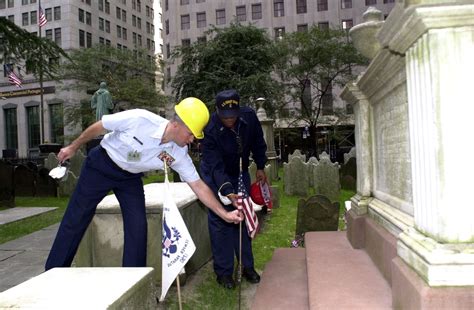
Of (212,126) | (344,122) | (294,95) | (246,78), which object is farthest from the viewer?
(344,122)

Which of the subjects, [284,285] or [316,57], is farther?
[316,57]

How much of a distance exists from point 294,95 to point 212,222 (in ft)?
93.9

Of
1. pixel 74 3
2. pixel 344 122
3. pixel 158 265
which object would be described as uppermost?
pixel 74 3

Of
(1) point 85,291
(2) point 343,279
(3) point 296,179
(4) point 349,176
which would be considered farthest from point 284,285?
(4) point 349,176

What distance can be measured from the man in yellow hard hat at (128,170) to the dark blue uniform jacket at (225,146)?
657mm

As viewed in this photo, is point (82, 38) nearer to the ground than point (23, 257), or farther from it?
farther from it

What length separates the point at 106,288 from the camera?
2.15m

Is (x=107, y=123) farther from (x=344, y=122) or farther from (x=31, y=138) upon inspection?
(x=31, y=138)

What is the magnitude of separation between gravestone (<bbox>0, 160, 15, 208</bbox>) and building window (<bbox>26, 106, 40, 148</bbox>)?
46.0 meters

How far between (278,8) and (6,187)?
41645mm

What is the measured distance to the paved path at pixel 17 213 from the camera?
8.79 m

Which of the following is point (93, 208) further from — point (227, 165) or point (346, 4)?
point (346, 4)

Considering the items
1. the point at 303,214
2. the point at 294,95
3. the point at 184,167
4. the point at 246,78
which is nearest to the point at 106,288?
the point at 184,167

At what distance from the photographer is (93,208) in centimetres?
356
